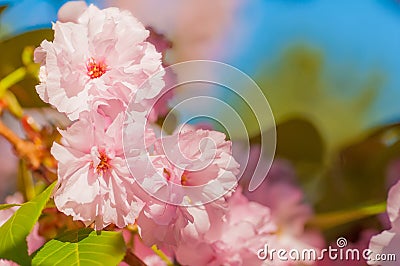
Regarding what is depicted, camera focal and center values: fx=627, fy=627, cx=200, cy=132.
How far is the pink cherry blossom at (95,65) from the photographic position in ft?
1.16

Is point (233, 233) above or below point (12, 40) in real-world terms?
below

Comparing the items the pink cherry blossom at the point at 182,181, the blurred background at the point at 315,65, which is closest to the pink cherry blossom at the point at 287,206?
the blurred background at the point at 315,65

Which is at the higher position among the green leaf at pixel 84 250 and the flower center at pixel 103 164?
the flower center at pixel 103 164

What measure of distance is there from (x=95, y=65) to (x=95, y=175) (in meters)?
0.06

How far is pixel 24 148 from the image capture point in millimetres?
461

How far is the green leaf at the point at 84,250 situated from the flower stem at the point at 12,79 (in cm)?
16

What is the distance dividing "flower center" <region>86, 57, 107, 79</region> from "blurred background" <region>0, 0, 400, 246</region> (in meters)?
0.10

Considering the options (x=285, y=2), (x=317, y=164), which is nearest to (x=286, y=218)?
(x=317, y=164)

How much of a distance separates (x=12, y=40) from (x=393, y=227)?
325mm

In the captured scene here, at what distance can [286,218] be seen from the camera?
0.50 m

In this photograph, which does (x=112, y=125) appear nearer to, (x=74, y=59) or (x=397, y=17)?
(x=74, y=59)

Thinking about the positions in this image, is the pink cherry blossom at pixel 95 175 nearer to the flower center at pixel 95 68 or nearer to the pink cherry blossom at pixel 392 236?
the flower center at pixel 95 68

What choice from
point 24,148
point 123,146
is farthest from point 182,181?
point 24,148

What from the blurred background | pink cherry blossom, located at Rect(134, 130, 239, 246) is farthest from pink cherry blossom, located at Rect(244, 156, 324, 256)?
pink cherry blossom, located at Rect(134, 130, 239, 246)
